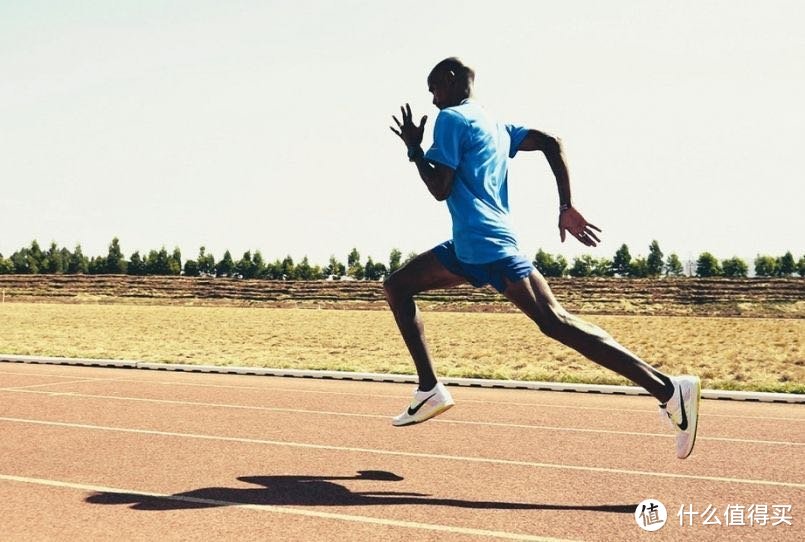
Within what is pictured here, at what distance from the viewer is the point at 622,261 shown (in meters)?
141

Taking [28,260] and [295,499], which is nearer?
[295,499]

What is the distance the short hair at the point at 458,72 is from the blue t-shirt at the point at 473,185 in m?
0.23

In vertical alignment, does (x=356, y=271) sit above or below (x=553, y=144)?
above

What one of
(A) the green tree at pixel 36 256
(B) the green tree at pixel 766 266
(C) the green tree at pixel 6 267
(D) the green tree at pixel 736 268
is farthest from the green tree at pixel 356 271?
(B) the green tree at pixel 766 266

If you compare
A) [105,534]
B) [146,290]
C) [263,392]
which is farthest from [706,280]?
[105,534]

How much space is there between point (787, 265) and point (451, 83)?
153 meters

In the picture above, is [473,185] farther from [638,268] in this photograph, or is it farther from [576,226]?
[638,268]

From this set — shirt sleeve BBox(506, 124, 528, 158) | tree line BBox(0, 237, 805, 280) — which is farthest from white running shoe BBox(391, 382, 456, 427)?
tree line BBox(0, 237, 805, 280)

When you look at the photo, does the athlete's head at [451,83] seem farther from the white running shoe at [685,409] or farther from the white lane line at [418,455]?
the white lane line at [418,455]

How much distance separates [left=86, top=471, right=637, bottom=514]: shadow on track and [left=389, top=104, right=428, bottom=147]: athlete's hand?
1985 millimetres

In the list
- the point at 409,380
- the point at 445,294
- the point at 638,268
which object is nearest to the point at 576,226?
the point at 409,380

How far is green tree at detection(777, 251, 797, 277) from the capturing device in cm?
14012

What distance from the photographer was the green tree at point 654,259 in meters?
140

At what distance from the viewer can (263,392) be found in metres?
9.95
